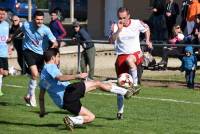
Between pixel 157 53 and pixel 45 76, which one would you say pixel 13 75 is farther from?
pixel 45 76

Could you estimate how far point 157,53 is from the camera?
79.0 feet

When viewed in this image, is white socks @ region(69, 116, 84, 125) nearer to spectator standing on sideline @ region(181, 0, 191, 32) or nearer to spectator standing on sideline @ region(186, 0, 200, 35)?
spectator standing on sideline @ region(186, 0, 200, 35)

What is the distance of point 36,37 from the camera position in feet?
49.9

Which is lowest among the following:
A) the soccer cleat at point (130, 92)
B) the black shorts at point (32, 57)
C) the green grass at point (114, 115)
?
the green grass at point (114, 115)

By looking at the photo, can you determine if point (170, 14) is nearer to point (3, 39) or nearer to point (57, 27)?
point (57, 27)

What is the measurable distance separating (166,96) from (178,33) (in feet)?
20.1

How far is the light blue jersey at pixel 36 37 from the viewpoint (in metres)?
15.1

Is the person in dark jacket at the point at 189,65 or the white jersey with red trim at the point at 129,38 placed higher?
the white jersey with red trim at the point at 129,38

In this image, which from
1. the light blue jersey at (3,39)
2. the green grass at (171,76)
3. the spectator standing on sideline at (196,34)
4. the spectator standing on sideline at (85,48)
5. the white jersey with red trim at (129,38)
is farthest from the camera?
the spectator standing on sideline at (196,34)

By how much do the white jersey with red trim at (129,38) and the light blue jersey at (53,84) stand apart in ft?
7.35

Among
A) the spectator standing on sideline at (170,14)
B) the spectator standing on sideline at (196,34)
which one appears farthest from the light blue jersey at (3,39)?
the spectator standing on sideline at (170,14)

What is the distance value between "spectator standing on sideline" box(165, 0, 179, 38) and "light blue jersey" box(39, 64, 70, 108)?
14.4 meters

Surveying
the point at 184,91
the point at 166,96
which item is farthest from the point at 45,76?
the point at 184,91

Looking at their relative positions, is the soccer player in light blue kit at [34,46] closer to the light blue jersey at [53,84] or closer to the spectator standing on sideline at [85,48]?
the light blue jersey at [53,84]
